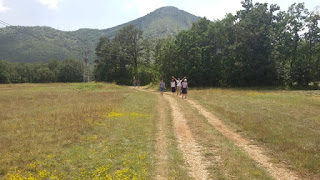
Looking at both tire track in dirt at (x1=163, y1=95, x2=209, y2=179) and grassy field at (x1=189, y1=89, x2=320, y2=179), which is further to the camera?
grassy field at (x1=189, y1=89, x2=320, y2=179)

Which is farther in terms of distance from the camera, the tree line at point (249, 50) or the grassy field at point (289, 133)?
the tree line at point (249, 50)

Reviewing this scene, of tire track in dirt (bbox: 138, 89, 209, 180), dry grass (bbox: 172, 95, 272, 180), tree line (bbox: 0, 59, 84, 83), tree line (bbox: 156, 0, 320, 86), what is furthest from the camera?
tree line (bbox: 0, 59, 84, 83)

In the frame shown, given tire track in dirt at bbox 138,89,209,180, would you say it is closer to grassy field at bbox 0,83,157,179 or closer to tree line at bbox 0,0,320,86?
grassy field at bbox 0,83,157,179

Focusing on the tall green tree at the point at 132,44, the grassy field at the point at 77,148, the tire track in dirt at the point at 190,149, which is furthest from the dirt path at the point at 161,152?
the tall green tree at the point at 132,44

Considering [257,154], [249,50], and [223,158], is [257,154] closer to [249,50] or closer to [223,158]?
[223,158]

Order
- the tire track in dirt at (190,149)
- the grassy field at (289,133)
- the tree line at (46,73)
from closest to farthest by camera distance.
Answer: the tire track in dirt at (190,149) → the grassy field at (289,133) → the tree line at (46,73)

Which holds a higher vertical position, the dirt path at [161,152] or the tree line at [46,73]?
the tree line at [46,73]

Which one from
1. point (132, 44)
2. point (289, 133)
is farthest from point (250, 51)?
point (132, 44)

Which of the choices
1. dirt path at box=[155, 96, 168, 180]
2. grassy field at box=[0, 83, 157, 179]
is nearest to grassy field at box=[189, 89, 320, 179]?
dirt path at box=[155, 96, 168, 180]

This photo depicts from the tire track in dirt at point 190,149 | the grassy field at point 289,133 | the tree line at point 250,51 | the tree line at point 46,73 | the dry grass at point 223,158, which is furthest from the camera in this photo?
the tree line at point 46,73

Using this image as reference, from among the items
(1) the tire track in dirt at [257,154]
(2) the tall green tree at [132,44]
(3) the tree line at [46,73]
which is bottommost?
(1) the tire track in dirt at [257,154]

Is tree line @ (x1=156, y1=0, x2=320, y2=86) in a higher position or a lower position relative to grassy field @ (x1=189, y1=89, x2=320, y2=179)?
higher

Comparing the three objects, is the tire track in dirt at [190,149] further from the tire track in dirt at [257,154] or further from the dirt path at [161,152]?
the tire track in dirt at [257,154]

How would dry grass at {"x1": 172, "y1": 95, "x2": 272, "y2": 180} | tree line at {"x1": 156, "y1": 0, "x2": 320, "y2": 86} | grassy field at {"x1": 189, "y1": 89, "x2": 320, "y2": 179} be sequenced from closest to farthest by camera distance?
dry grass at {"x1": 172, "y1": 95, "x2": 272, "y2": 180}, grassy field at {"x1": 189, "y1": 89, "x2": 320, "y2": 179}, tree line at {"x1": 156, "y1": 0, "x2": 320, "y2": 86}
